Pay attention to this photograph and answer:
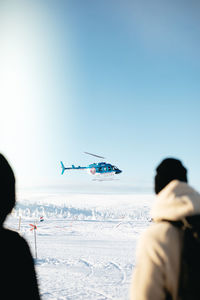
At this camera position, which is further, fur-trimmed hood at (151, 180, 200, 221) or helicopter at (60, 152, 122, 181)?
helicopter at (60, 152, 122, 181)

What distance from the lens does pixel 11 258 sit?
1.66 m

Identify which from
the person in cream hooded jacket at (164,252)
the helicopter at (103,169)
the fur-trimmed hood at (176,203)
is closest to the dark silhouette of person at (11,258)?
the person in cream hooded jacket at (164,252)

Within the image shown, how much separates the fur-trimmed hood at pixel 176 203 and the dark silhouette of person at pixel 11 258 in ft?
3.20

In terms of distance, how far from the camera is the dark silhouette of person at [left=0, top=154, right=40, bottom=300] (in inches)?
63.6

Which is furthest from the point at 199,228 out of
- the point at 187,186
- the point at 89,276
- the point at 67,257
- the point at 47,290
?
the point at 67,257

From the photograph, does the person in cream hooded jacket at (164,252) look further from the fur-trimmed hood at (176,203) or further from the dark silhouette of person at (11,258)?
the dark silhouette of person at (11,258)

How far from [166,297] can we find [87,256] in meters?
13.4

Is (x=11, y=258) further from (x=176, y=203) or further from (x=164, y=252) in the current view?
(x=176, y=203)

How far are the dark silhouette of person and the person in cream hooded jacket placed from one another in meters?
0.75

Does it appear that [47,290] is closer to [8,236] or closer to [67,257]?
[67,257]

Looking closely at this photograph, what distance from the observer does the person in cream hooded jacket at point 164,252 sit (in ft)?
5.20

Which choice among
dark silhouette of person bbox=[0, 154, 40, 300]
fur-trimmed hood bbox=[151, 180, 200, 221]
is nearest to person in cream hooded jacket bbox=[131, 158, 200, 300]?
fur-trimmed hood bbox=[151, 180, 200, 221]

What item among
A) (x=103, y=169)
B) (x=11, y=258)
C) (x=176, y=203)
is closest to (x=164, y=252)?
(x=176, y=203)

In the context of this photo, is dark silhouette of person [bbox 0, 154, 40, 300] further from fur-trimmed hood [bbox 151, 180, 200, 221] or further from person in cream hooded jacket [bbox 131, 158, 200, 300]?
fur-trimmed hood [bbox 151, 180, 200, 221]
